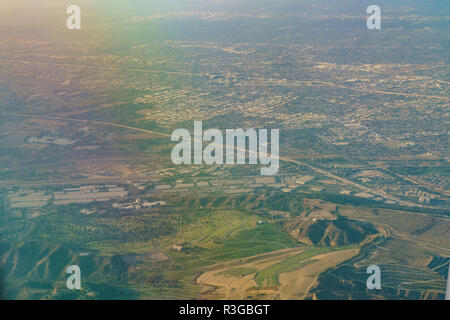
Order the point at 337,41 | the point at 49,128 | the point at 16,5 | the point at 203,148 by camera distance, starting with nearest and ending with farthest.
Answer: the point at 203,148 → the point at 49,128 → the point at 16,5 → the point at 337,41

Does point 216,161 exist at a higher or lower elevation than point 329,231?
higher

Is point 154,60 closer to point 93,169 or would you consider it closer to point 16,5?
point 16,5

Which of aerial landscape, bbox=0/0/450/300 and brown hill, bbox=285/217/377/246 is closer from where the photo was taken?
aerial landscape, bbox=0/0/450/300

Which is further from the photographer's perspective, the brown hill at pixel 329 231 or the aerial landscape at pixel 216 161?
the brown hill at pixel 329 231

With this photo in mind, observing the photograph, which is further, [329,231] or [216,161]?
[216,161]

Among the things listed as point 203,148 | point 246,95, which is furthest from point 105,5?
point 203,148

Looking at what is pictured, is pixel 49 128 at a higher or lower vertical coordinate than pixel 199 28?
lower
